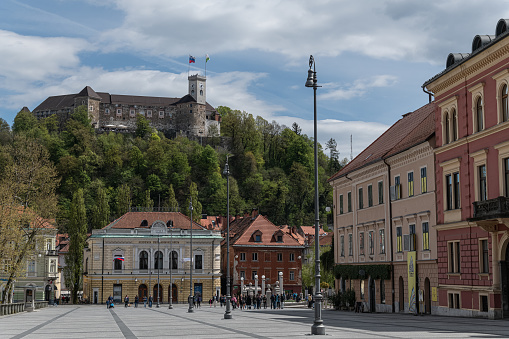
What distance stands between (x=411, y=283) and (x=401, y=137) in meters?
11.5

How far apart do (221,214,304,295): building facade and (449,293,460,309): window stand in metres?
59.9

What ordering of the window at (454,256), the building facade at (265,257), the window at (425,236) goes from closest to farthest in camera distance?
the window at (454,256) → the window at (425,236) → the building facade at (265,257)

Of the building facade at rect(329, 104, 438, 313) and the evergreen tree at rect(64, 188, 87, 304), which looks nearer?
the building facade at rect(329, 104, 438, 313)

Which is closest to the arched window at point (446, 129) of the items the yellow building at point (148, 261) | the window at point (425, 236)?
the window at point (425, 236)

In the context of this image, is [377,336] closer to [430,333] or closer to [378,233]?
[430,333]

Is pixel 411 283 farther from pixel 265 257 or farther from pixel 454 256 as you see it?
pixel 265 257

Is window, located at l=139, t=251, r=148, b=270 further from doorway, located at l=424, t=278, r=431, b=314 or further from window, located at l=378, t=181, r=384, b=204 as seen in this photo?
doorway, located at l=424, t=278, r=431, b=314

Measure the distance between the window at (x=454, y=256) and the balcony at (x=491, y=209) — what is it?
4.46m

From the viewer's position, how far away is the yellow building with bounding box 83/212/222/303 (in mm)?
89750

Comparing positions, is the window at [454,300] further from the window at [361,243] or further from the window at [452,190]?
the window at [361,243]

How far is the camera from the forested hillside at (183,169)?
151000mm

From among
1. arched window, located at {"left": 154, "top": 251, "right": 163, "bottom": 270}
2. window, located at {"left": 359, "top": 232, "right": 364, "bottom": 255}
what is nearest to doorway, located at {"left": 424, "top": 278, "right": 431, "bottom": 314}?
window, located at {"left": 359, "top": 232, "right": 364, "bottom": 255}

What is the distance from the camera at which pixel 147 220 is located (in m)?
94.8

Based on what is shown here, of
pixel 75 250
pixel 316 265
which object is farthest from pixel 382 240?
pixel 75 250
